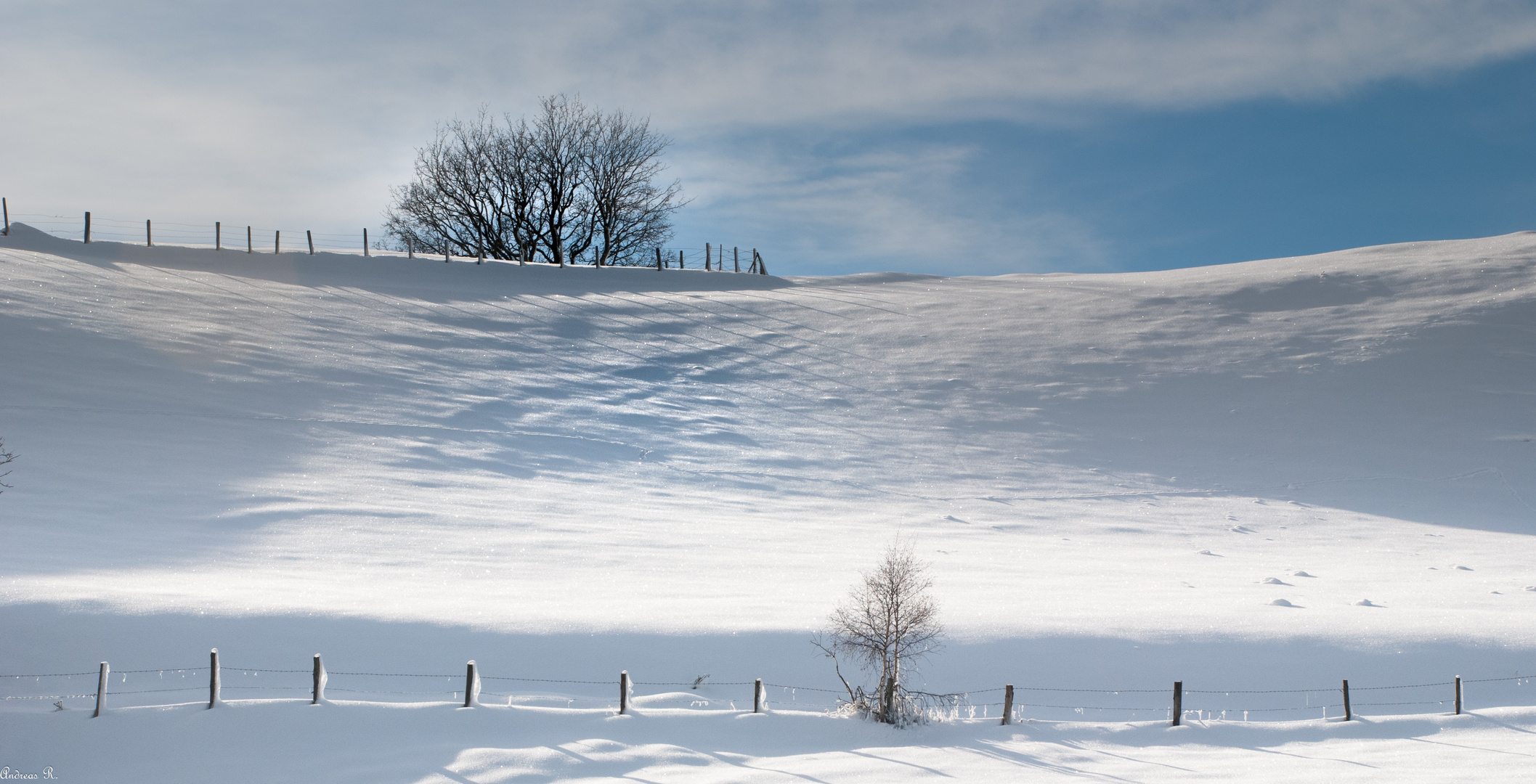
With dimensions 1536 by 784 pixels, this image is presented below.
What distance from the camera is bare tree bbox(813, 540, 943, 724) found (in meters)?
8.64

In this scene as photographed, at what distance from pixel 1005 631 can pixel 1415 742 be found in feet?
11.8

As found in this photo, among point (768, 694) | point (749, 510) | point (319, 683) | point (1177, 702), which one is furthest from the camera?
point (749, 510)

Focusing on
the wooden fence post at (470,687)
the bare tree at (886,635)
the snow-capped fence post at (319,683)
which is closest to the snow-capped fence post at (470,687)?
the wooden fence post at (470,687)

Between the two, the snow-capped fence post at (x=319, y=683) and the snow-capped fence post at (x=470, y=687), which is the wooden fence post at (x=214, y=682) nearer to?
the snow-capped fence post at (x=319, y=683)

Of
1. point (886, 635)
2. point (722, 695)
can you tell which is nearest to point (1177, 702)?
point (886, 635)

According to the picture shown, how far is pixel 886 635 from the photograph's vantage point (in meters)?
8.77

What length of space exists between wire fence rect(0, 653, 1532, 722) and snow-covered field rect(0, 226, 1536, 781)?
6 centimetres

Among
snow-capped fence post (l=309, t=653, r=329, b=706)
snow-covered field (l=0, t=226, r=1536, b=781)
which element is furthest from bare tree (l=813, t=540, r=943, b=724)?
snow-capped fence post (l=309, t=653, r=329, b=706)

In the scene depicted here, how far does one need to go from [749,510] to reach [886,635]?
6.07 m

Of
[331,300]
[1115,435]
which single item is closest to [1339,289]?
[1115,435]

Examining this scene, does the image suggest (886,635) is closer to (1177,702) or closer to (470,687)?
(1177,702)

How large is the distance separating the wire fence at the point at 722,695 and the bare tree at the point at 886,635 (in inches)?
15.4

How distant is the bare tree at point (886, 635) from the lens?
8641 mm

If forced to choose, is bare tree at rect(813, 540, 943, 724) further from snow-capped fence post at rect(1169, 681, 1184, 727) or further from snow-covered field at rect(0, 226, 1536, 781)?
snow-capped fence post at rect(1169, 681, 1184, 727)
